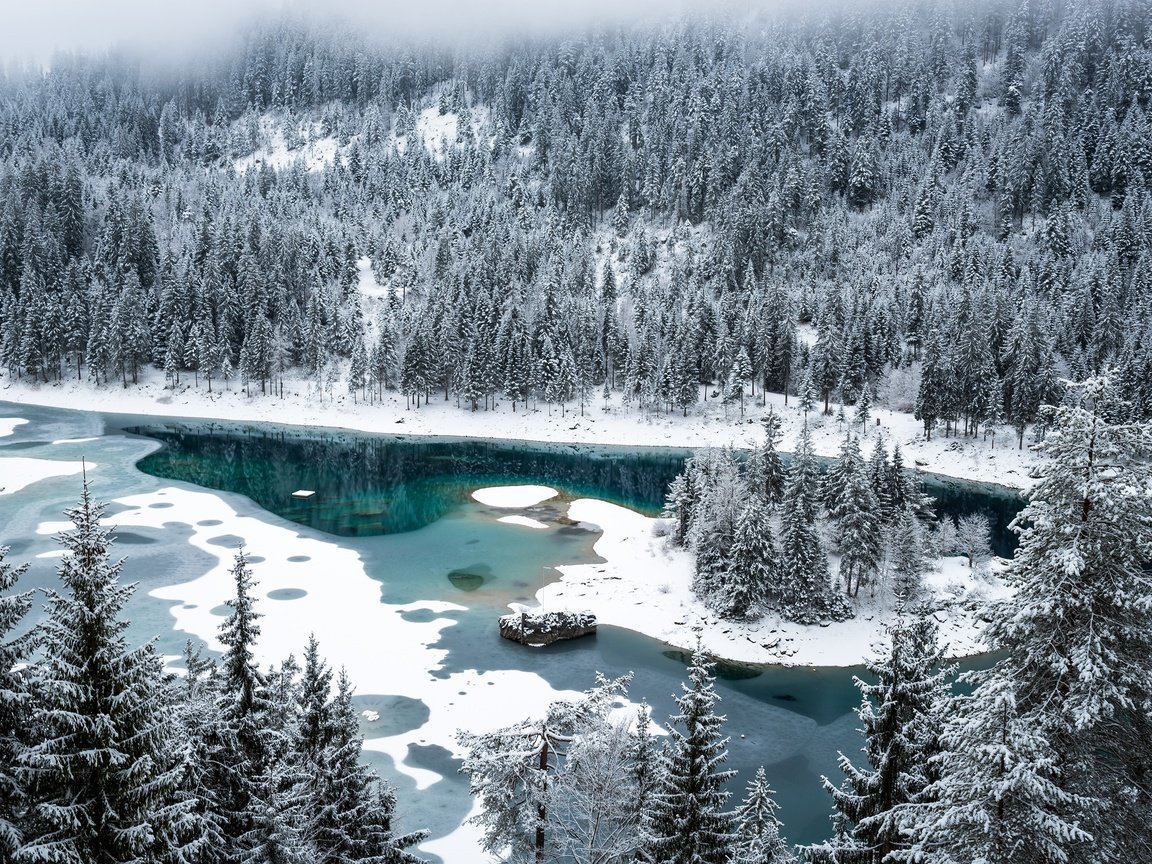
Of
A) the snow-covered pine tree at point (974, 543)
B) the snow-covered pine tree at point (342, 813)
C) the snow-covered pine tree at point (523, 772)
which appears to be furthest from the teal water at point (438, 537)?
the snow-covered pine tree at point (974, 543)

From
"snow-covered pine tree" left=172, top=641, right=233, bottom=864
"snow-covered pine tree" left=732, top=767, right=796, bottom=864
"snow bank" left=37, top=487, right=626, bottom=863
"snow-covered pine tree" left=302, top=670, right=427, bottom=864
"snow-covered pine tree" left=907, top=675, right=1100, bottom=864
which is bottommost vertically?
"snow bank" left=37, top=487, right=626, bottom=863

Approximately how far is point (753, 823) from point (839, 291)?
131 m

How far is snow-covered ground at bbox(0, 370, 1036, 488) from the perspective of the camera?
4742 inches

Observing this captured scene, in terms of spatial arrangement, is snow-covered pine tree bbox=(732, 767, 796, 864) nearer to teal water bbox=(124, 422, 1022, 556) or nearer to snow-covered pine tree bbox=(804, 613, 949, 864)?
snow-covered pine tree bbox=(804, 613, 949, 864)

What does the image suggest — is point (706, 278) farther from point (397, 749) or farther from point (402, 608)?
point (397, 749)

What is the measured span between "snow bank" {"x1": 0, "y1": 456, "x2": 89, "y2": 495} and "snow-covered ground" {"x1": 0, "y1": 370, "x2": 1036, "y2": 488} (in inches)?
1460

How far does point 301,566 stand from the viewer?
6581cm

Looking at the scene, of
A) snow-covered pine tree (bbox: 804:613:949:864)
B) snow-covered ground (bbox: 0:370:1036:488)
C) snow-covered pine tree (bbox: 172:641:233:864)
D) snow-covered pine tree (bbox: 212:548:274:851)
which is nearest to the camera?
snow-covered pine tree (bbox: 172:641:233:864)

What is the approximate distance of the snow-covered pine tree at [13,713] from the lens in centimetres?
1209

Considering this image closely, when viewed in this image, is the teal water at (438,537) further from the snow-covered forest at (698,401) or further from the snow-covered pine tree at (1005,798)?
the snow-covered pine tree at (1005,798)

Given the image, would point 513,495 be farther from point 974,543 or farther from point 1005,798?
point 1005,798

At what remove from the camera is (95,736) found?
1272 cm

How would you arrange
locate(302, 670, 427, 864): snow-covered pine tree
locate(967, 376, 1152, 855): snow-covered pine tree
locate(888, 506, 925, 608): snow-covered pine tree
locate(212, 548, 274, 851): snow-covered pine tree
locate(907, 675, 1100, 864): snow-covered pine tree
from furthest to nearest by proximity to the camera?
locate(888, 506, 925, 608): snow-covered pine tree → locate(302, 670, 427, 864): snow-covered pine tree → locate(212, 548, 274, 851): snow-covered pine tree → locate(967, 376, 1152, 855): snow-covered pine tree → locate(907, 675, 1100, 864): snow-covered pine tree

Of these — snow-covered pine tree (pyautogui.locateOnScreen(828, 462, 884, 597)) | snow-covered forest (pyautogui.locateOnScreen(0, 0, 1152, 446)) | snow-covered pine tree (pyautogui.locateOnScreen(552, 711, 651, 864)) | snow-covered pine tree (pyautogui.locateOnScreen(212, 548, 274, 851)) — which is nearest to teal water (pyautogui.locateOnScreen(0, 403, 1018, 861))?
snow-covered pine tree (pyautogui.locateOnScreen(212, 548, 274, 851))
